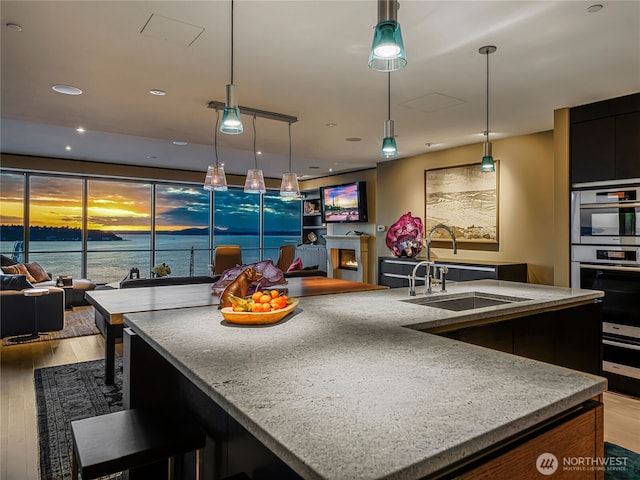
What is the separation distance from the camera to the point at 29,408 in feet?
10.3

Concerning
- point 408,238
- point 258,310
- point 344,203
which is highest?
point 344,203

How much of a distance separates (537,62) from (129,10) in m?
2.63

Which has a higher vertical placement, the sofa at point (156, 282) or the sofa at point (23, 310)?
the sofa at point (156, 282)

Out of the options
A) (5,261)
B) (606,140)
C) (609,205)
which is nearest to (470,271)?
(609,205)

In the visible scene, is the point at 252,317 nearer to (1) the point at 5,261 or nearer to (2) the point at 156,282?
(2) the point at 156,282

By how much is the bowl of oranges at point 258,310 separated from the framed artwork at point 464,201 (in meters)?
4.35

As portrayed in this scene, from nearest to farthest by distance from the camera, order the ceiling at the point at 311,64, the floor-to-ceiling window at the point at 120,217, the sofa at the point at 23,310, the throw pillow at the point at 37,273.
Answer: the ceiling at the point at 311,64 < the sofa at the point at 23,310 < the throw pillow at the point at 37,273 < the floor-to-ceiling window at the point at 120,217

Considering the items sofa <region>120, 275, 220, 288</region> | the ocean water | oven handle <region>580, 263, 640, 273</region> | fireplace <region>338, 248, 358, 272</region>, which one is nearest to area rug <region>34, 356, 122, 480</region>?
sofa <region>120, 275, 220, 288</region>

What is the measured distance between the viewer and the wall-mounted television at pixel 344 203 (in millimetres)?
Result: 8188

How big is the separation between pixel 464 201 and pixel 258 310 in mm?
4671

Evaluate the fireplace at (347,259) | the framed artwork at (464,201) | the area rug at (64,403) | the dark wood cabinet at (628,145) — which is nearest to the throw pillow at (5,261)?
the area rug at (64,403)

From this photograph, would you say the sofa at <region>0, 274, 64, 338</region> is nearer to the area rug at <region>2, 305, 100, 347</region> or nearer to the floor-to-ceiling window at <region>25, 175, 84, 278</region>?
the area rug at <region>2, 305, 100, 347</region>

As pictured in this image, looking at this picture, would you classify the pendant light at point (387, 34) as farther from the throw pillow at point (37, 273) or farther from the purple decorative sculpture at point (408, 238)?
the throw pillow at point (37, 273)

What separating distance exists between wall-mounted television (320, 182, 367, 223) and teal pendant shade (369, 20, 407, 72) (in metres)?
6.57
